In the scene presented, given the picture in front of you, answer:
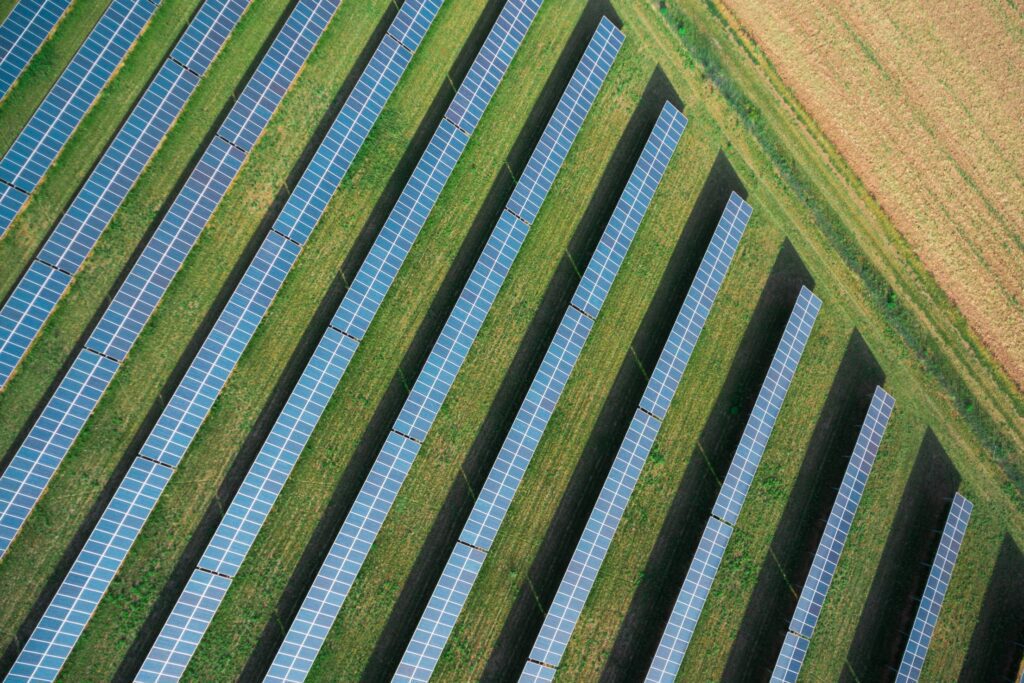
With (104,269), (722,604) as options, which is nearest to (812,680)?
(722,604)

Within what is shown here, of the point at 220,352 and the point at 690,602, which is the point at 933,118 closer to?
the point at 690,602

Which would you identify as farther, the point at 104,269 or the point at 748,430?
the point at 748,430

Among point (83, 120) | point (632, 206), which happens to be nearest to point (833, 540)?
point (632, 206)

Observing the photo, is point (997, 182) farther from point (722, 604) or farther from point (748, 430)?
point (722, 604)

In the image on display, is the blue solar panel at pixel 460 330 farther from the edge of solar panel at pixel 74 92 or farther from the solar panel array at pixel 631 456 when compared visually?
the edge of solar panel at pixel 74 92

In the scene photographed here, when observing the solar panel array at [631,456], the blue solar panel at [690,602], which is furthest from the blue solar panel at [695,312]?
the blue solar panel at [690,602]
